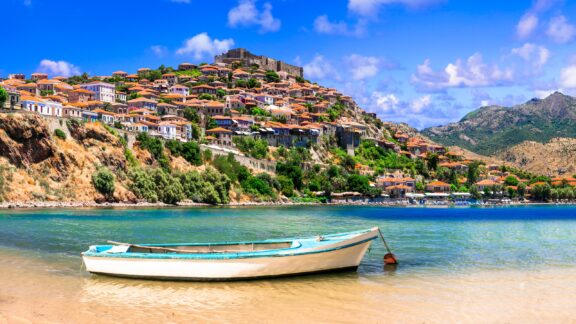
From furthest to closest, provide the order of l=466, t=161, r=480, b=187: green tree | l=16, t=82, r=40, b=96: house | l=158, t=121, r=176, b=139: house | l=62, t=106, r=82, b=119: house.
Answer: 1. l=466, t=161, r=480, b=187: green tree
2. l=16, t=82, r=40, b=96: house
3. l=158, t=121, r=176, b=139: house
4. l=62, t=106, r=82, b=119: house

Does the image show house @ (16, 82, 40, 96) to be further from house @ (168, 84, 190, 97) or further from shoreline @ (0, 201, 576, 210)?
shoreline @ (0, 201, 576, 210)

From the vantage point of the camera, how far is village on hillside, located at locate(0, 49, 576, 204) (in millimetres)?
82938

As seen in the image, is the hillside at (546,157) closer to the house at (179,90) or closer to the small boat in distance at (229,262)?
the house at (179,90)

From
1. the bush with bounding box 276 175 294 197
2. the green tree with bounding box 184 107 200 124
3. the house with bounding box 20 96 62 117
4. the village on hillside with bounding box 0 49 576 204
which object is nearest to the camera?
the house with bounding box 20 96 62 117

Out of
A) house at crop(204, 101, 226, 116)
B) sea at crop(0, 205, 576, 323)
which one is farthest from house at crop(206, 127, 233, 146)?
sea at crop(0, 205, 576, 323)

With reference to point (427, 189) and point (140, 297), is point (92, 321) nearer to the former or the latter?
point (140, 297)

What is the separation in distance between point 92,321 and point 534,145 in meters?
174

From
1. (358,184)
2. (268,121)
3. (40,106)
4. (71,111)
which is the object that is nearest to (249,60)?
(268,121)

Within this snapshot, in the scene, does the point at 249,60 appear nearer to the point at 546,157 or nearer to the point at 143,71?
the point at 143,71

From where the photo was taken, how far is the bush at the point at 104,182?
2229 inches

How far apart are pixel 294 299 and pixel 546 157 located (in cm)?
16038

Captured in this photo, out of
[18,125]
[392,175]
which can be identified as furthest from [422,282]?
[392,175]

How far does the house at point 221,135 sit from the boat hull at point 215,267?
68466 mm

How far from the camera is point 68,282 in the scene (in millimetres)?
15922
